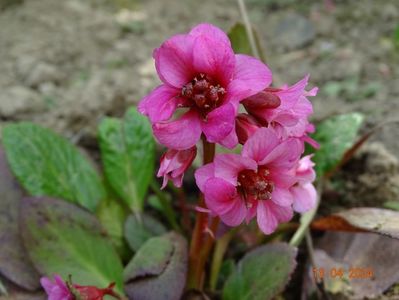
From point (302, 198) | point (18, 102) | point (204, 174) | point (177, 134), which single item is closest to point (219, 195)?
point (204, 174)

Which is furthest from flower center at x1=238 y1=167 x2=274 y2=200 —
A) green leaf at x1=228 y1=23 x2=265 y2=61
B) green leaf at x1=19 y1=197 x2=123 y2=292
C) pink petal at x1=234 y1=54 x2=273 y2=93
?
green leaf at x1=228 y1=23 x2=265 y2=61

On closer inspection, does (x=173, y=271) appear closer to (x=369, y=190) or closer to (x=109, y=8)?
(x=369, y=190)

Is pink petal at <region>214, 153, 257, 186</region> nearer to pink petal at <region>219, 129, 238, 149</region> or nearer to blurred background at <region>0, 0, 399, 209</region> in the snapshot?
pink petal at <region>219, 129, 238, 149</region>

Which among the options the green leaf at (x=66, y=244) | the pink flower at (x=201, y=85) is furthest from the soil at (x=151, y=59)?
the pink flower at (x=201, y=85)

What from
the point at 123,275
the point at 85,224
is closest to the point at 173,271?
the point at 123,275

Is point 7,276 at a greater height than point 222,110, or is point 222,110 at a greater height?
point 222,110

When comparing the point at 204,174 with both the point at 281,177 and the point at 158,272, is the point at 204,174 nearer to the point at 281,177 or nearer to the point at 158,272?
the point at 281,177

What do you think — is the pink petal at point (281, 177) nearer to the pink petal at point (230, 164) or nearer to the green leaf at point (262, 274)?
the pink petal at point (230, 164)
